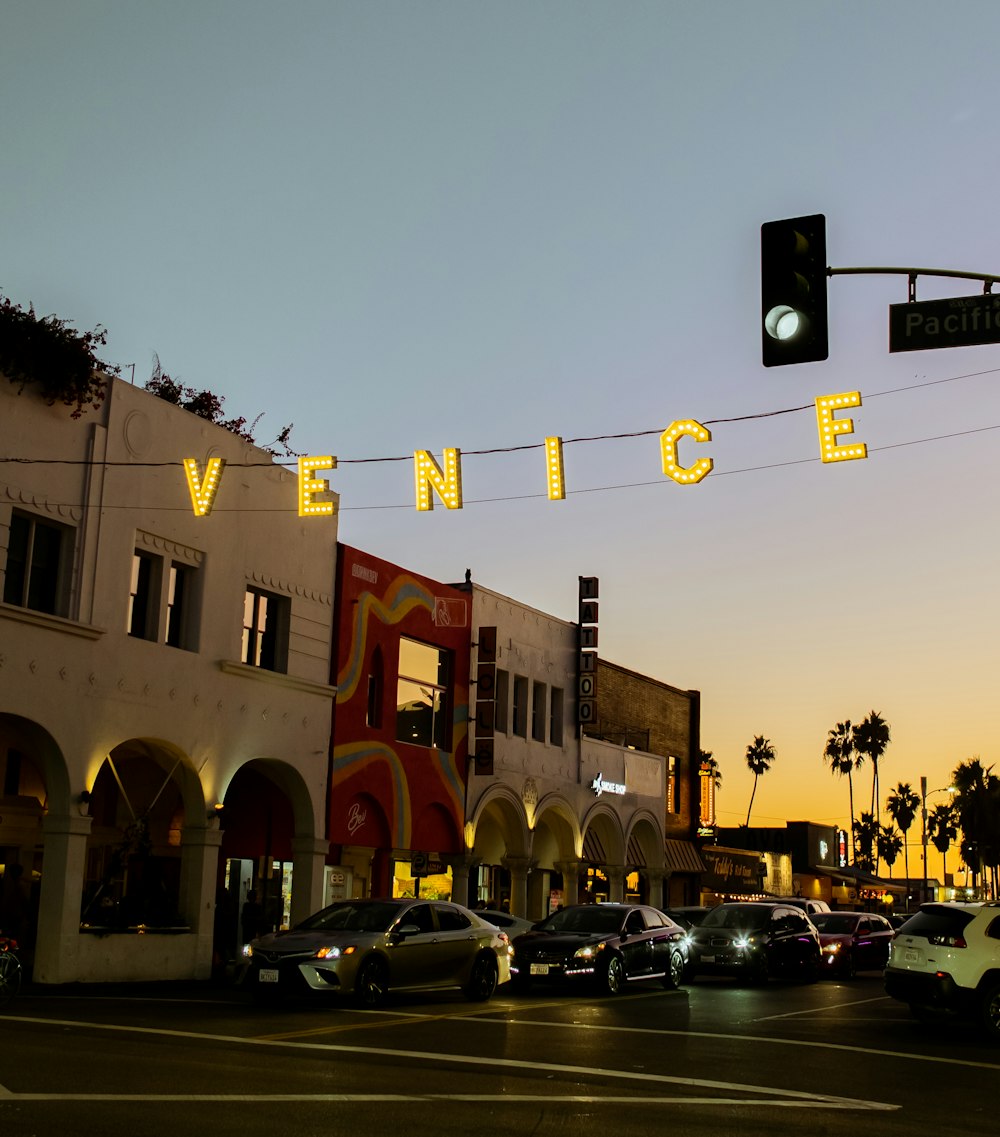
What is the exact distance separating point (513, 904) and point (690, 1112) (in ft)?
85.9

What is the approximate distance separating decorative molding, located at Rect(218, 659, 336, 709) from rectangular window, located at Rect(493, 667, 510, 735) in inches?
303

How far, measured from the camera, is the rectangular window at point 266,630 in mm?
27469

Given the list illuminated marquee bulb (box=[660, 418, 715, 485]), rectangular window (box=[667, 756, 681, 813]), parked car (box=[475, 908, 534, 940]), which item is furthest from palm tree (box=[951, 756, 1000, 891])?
illuminated marquee bulb (box=[660, 418, 715, 485])

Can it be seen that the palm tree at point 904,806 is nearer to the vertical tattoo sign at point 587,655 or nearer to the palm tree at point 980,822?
the palm tree at point 980,822

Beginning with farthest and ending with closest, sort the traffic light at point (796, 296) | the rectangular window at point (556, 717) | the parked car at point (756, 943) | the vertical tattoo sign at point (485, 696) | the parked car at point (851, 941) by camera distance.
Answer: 1. the rectangular window at point (556, 717)
2. the vertical tattoo sign at point (485, 696)
3. the parked car at point (851, 941)
4. the parked car at point (756, 943)
5. the traffic light at point (796, 296)

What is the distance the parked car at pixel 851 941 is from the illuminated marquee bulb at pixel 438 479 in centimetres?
1627

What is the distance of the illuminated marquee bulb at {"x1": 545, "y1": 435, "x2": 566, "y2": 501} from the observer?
1847cm

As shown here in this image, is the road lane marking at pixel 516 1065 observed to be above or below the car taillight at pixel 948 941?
below

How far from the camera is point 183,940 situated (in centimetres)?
2484

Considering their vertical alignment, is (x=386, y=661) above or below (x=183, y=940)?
above

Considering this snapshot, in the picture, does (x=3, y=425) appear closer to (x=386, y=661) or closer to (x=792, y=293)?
(x=386, y=661)

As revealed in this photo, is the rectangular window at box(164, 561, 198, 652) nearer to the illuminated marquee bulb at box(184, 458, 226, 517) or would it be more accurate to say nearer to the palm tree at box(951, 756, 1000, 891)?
the illuminated marquee bulb at box(184, 458, 226, 517)

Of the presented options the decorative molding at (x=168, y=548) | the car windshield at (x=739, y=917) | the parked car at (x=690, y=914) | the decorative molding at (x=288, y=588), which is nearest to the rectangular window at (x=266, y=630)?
the decorative molding at (x=288, y=588)

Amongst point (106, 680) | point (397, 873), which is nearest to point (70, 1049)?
point (106, 680)
